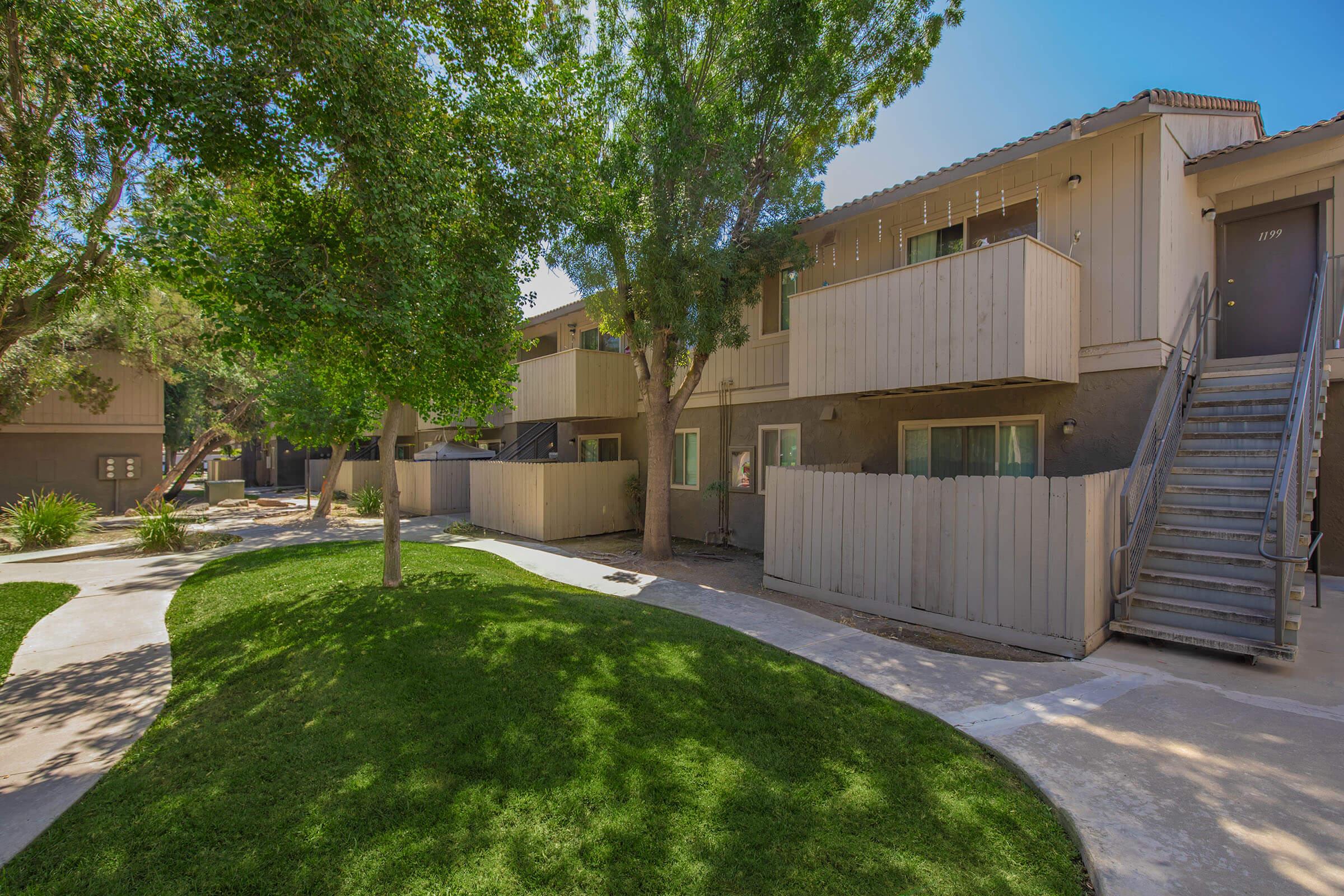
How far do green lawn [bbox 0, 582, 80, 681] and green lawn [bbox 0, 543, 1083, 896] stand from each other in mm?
2086

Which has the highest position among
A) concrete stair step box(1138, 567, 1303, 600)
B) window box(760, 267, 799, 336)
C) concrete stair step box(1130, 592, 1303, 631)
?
window box(760, 267, 799, 336)

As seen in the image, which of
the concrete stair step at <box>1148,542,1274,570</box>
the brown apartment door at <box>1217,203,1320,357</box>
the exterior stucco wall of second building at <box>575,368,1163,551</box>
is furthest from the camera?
the brown apartment door at <box>1217,203,1320,357</box>

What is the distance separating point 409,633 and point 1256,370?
10909mm

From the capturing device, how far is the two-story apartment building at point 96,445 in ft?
55.8

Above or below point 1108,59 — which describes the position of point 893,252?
below

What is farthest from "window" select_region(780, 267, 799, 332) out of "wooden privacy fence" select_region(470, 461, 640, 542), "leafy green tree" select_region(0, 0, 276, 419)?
"leafy green tree" select_region(0, 0, 276, 419)

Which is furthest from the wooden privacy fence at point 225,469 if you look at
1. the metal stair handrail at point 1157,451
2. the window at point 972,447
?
the metal stair handrail at point 1157,451

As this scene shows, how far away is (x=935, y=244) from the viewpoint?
9852 millimetres

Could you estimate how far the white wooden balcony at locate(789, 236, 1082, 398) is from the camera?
23.5ft

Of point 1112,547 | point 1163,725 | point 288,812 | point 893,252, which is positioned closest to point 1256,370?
point 1112,547

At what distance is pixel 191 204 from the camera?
5430 mm

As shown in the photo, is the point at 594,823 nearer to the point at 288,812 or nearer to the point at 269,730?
the point at 288,812

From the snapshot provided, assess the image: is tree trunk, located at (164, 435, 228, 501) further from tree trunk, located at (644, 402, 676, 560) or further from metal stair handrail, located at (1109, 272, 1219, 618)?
metal stair handrail, located at (1109, 272, 1219, 618)

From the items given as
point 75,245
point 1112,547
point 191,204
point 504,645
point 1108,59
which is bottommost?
point 504,645
